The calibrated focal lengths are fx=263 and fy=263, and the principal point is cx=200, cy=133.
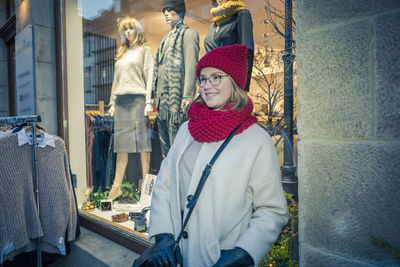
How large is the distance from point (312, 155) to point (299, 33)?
614mm

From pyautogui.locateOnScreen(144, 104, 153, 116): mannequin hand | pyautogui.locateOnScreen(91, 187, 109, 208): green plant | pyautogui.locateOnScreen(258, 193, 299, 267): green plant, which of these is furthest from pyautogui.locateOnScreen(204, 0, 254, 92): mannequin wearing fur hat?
pyautogui.locateOnScreen(91, 187, 109, 208): green plant

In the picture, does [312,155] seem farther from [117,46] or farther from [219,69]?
[117,46]

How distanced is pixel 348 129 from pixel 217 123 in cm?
60

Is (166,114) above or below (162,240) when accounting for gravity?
above

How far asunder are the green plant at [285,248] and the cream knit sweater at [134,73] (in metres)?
1.99

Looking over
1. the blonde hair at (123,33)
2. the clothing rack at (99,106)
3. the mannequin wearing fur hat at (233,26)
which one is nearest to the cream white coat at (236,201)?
the mannequin wearing fur hat at (233,26)

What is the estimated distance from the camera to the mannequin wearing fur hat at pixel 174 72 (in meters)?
2.61

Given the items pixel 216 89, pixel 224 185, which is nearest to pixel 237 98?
pixel 216 89

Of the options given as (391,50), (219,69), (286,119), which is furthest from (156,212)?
(391,50)

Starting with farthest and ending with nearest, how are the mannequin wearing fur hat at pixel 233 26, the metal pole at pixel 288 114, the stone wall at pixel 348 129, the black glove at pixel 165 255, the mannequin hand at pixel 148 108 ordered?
the mannequin hand at pixel 148 108 < the mannequin wearing fur hat at pixel 233 26 < the metal pole at pixel 288 114 < the black glove at pixel 165 255 < the stone wall at pixel 348 129

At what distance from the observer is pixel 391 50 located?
105cm

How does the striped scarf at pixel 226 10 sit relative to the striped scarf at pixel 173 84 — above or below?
above

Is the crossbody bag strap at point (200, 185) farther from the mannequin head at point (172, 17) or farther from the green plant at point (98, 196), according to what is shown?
the green plant at point (98, 196)

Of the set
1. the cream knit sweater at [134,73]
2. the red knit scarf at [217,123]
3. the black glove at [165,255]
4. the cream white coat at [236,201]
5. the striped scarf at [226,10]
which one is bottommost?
the black glove at [165,255]
